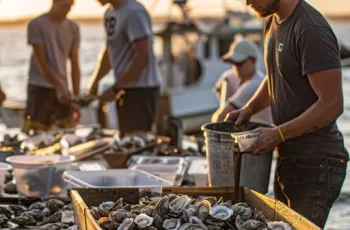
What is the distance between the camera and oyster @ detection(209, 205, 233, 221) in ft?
12.5

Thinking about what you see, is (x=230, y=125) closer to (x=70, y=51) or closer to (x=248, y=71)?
(x=248, y=71)

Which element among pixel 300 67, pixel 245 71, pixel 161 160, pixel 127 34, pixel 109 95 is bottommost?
pixel 161 160

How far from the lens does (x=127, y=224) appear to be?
3711 mm

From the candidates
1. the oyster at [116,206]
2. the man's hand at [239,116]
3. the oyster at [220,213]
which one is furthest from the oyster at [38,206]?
the oyster at [220,213]

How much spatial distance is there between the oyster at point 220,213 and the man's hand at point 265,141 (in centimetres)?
66

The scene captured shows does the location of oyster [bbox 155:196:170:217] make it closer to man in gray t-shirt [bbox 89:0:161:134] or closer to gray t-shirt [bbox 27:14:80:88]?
man in gray t-shirt [bbox 89:0:161:134]

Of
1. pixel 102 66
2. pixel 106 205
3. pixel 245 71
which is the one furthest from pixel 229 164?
pixel 102 66

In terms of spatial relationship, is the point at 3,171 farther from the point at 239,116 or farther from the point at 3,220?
the point at 239,116

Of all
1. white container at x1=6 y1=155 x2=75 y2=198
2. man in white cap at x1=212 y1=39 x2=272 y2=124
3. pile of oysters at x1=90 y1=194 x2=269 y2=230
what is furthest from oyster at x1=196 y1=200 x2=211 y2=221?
man in white cap at x1=212 y1=39 x2=272 y2=124

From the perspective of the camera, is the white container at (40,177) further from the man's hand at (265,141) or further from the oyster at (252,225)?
the oyster at (252,225)

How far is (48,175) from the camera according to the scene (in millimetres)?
5438

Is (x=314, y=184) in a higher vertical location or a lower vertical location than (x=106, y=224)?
lower

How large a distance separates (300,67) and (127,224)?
1.44 metres

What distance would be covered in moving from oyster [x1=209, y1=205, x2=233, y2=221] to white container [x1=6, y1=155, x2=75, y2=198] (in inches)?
73.1
